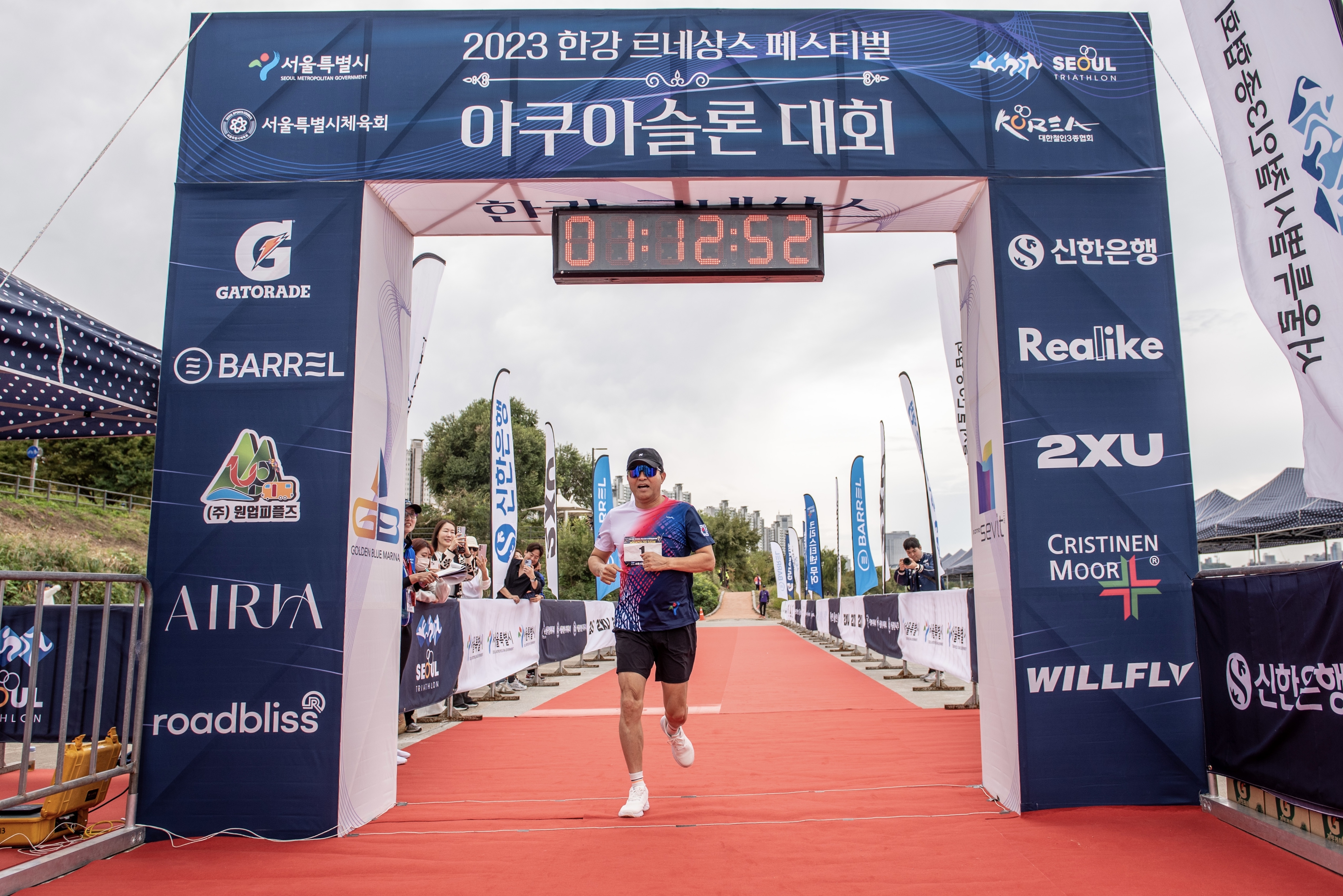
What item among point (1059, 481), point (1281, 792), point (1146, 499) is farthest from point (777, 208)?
point (1281, 792)

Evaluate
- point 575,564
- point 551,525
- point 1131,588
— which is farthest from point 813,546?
point 1131,588

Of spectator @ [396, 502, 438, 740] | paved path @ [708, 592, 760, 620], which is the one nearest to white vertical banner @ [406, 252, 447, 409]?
spectator @ [396, 502, 438, 740]

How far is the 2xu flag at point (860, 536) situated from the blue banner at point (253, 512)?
14.8 m

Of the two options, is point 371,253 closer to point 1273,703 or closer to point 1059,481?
point 1059,481

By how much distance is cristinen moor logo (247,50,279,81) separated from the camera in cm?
489

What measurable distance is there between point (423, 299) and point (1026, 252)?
180 inches

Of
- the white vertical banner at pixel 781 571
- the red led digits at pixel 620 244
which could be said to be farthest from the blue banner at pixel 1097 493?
the white vertical banner at pixel 781 571

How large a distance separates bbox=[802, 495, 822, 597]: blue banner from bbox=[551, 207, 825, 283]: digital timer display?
2263cm

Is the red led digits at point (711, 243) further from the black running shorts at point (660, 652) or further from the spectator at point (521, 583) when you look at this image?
the spectator at point (521, 583)

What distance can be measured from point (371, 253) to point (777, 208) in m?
2.45

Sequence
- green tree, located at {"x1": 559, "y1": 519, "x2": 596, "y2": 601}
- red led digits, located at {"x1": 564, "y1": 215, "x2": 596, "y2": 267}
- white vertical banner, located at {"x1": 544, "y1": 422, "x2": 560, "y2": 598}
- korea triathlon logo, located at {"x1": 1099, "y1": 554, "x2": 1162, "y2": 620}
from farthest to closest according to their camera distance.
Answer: green tree, located at {"x1": 559, "y1": 519, "x2": 596, "y2": 601}, white vertical banner, located at {"x1": 544, "y1": 422, "x2": 560, "y2": 598}, red led digits, located at {"x1": 564, "y1": 215, "x2": 596, "y2": 267}, korea triathlon logo, located at {"x1": 1099, "y1": 554, "x2": 1162, "y2": 620}

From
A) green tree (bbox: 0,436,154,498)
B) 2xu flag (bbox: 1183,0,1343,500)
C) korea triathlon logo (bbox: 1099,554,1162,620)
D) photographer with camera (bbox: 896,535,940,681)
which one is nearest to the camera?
2xu flag (bbox: 1183,0,1343,500)

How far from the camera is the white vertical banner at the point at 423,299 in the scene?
6.73 meters

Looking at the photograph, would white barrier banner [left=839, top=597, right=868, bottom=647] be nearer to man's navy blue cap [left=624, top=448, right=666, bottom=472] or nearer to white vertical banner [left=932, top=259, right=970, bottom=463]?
white vertical banner [left=932, top=259, right=970, bottom=463]
